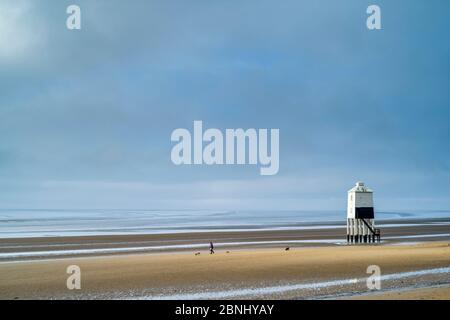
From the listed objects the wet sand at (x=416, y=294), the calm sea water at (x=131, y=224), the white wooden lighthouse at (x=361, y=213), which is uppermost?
the white wooden lighthouse at (x=361, y=213)

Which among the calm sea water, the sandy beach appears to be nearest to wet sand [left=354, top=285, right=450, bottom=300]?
the sandy beach

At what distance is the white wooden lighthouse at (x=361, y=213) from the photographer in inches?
1569

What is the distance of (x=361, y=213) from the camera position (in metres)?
39.9

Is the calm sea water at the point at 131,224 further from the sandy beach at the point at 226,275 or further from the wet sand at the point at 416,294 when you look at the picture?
the wet sand at the point at 416,294

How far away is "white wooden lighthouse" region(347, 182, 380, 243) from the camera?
3984cm

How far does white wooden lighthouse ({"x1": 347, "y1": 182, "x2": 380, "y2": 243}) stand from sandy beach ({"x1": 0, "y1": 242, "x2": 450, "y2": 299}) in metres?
9.10

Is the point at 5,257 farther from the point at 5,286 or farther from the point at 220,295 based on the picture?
the point at 220,295

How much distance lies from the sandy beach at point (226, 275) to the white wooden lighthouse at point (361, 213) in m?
9.10

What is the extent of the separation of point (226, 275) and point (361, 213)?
20567mm

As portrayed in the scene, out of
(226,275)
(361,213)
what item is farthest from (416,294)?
(361,213)

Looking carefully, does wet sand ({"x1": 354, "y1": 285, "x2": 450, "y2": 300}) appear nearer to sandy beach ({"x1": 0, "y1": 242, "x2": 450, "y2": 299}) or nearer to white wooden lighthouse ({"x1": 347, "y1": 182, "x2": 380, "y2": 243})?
sandy beach ({"x1": 0, "y1": 242, "x2": 450, "y2": 299})

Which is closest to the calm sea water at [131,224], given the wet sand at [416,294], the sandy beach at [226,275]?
the sandy beach at [226,275]
